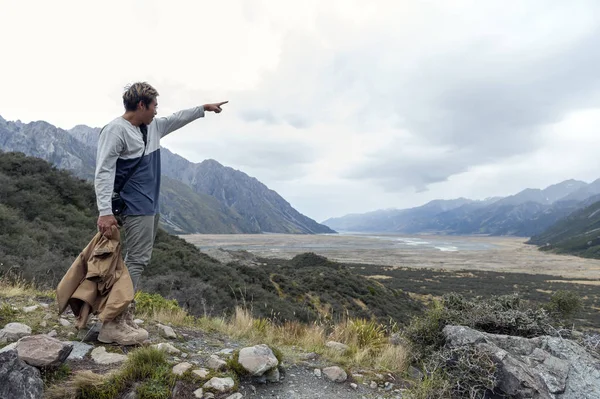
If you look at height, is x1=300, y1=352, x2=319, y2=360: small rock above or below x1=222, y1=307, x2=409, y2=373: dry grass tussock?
above

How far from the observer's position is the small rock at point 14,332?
326 centimetres

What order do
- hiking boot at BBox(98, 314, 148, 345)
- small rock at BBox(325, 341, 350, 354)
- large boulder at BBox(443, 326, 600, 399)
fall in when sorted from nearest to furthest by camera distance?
large boulder at BBox(443, 326, 600, 399)
hiking boot at BBox(98, 314, 148, 345)
small rock at BBox(325, 341, 350, 354)

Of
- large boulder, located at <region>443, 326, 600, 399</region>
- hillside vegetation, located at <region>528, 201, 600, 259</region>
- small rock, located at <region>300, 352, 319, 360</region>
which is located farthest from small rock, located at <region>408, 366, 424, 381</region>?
hillside vegetation, located at <region>528, 201, 600, 259</region>

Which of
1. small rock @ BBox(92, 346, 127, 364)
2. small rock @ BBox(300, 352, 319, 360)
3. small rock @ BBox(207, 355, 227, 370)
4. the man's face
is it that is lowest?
small rock @ BBox(300, 352, 319, 360)

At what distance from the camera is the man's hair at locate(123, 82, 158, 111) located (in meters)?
3.42

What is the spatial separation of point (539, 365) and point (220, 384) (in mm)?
3150

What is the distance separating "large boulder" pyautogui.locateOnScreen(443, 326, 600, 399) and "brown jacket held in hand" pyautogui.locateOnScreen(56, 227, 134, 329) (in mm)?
3430

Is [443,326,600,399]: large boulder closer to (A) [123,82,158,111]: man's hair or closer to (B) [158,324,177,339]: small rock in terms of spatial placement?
(B) [158,324,177,339]: small rock

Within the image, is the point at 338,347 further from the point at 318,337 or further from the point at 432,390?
the point at 432,390

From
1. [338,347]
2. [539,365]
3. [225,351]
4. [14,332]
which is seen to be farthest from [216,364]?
[539,365]

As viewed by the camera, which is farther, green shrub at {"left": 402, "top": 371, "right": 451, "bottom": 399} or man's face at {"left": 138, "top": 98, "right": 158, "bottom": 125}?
man's face at {"left": 138, "top": 98, "right": 158, "bottom": 125}

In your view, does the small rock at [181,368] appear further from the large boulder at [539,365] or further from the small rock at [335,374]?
the large boulder at [539,365]

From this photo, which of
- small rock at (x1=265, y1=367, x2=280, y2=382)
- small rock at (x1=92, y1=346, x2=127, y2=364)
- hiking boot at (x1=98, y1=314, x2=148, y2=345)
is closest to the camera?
small rock at (x1=92, y1=346, x2=127, y2=364)

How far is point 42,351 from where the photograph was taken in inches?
107
